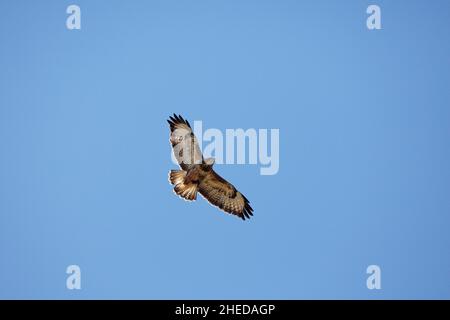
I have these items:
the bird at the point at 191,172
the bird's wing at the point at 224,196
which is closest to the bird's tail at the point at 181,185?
the bird at the point at 191,172

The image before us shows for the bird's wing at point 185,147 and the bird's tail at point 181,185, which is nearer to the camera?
the bird's wing at point 185,147

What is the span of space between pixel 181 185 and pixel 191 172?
0.29 meters

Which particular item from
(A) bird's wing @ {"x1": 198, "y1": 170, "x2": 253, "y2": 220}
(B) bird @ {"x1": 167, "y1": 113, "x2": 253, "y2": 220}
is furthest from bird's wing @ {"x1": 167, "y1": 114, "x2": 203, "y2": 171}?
(A) bird's wing @ {"x1": 198, "y1": 170, "x2": 253, "y2": 220}

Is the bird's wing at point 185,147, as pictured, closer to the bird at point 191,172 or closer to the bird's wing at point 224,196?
the bird at point 191,172

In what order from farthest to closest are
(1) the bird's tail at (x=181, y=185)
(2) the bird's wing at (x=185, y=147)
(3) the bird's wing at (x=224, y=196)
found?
(3) the bird's wing at (x=224, y=196), (1) the bird's tail at (x=181, y=185), (2) the bird's wing at (x=185, y=147)

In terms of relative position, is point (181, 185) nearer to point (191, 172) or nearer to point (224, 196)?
point (191, 172)

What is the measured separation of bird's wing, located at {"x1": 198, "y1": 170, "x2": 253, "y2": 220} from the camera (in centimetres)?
1230

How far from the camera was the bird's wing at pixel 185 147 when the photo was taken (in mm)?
11836

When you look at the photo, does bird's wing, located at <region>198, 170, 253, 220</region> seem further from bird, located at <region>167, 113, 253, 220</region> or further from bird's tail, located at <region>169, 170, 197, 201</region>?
bird's tail, located at <region>169, 170, 197, 201</region>
